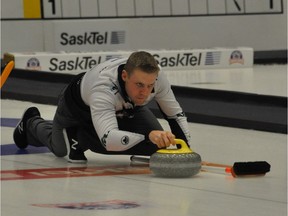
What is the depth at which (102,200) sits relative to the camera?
4566 mm

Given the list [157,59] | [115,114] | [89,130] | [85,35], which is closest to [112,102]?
[115,114]

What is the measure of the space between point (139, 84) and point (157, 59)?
22.3ft

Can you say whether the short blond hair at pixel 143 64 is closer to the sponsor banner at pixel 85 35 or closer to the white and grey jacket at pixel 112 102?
the white and grey jacket at pixel 112 102

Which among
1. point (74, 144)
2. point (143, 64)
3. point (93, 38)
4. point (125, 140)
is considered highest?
point (143, 64)

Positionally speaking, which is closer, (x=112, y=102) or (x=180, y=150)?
(x=180, y=150)

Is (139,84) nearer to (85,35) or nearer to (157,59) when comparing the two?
(157,59)

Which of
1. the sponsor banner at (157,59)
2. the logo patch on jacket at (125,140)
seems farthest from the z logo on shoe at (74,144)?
the sponsor banner at (157,59)

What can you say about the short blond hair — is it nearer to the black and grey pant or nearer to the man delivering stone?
the man delivering stone

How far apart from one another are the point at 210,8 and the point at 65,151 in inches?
288

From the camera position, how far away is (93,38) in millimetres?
12164

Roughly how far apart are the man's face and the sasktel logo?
6.79 meters

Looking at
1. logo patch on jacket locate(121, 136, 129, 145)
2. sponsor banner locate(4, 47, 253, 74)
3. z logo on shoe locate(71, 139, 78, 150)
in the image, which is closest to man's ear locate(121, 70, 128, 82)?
logo patch on jacket locate(121, 136, 129, 145)

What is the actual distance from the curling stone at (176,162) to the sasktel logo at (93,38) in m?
6.93

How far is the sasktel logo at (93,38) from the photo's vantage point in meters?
12.0
